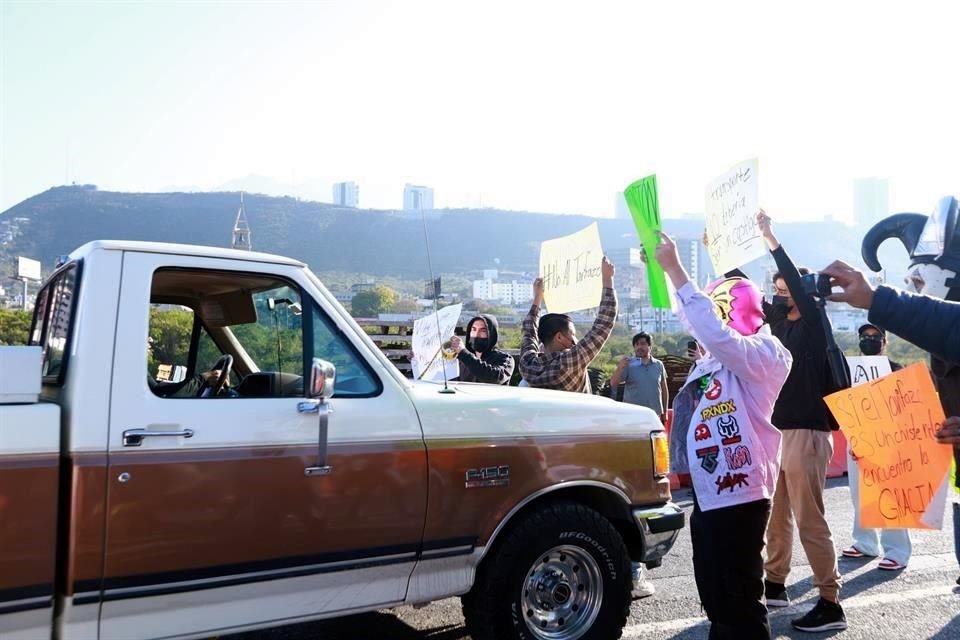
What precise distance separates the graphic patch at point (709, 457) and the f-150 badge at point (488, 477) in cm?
92

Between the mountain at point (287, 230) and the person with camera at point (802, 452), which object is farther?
the mountain at point (287, 230)

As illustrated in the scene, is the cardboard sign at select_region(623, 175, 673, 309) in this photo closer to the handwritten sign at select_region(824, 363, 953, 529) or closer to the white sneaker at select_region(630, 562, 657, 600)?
the handwritten sign at select_region(824, 363, 953, 529)

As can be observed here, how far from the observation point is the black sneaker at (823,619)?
457cm

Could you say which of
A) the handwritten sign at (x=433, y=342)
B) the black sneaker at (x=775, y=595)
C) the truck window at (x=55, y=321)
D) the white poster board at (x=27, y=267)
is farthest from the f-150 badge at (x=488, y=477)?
the white poster board at (x=27, y=267)

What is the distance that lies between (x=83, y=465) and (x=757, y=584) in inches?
106

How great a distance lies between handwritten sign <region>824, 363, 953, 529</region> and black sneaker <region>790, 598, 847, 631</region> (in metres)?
1.09

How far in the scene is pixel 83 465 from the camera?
2910 mm

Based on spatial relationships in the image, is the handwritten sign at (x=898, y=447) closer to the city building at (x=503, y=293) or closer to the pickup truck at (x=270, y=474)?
the pickup truck at (x=270, y=474)

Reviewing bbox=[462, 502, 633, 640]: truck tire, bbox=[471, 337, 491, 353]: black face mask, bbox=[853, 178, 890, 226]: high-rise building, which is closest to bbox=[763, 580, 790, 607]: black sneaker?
bbox=[462, 502, 633, 640]: truck tire

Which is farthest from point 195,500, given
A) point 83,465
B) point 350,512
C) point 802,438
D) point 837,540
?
point 837,540

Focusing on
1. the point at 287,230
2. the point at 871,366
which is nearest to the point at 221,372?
the point at 871,366

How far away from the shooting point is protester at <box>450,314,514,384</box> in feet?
22.0

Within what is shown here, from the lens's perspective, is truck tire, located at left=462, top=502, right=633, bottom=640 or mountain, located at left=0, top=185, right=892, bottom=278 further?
mountain, located at left=0, top=185, right=892, bottom=278

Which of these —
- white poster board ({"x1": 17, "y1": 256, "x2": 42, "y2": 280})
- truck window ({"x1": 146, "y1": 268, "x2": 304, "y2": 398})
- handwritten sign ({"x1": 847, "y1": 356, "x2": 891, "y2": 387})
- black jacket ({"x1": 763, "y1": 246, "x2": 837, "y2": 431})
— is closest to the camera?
truck window ({"x1": 146, "y1": 268, "x2": 304, "y2": 398})
